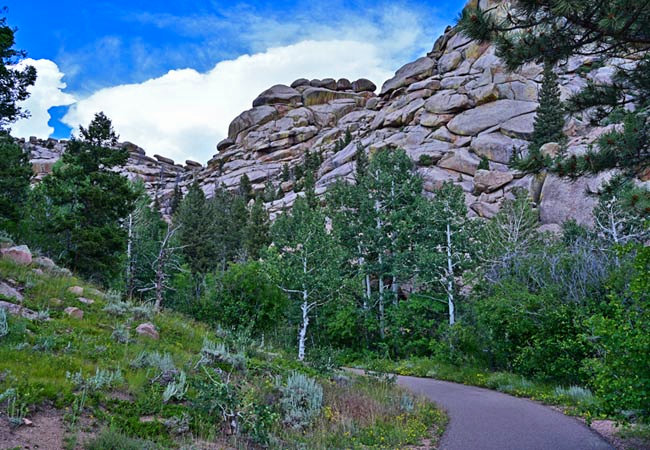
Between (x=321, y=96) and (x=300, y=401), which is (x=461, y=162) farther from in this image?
(x=321, y=96)

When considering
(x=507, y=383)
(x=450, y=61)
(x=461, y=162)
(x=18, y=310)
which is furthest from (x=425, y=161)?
(x=18, y=310)

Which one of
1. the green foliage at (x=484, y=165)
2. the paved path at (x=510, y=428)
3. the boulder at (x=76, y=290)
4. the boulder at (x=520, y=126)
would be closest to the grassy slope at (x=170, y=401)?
the paved path at (x=510, y=428)

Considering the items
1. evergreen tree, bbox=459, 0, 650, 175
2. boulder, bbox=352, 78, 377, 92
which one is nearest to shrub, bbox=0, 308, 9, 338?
evergreen tree, bbox=459, 0, 650, 175

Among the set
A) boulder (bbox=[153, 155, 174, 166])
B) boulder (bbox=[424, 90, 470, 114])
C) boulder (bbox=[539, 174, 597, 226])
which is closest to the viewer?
boulder (bbox=[539, 174, 597, 226])

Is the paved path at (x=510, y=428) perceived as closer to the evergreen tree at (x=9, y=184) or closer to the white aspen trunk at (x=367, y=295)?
the white aspen trunk at (x=367, y=295)

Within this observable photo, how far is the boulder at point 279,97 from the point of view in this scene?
107m

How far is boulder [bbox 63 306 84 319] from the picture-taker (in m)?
9.75

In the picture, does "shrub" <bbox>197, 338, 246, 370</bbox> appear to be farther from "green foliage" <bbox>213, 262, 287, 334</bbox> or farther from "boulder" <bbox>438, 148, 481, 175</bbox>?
"boulder" <bbox>438, 148, 481, 175</bbox>

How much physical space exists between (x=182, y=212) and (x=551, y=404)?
4102 cm

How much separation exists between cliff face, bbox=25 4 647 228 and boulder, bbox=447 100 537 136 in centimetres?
14

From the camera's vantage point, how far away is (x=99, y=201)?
22.0 metres

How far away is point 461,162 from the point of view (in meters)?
46.0

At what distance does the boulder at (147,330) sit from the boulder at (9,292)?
2766 millimetres

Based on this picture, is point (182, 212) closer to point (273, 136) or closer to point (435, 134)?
point (435, 134)
